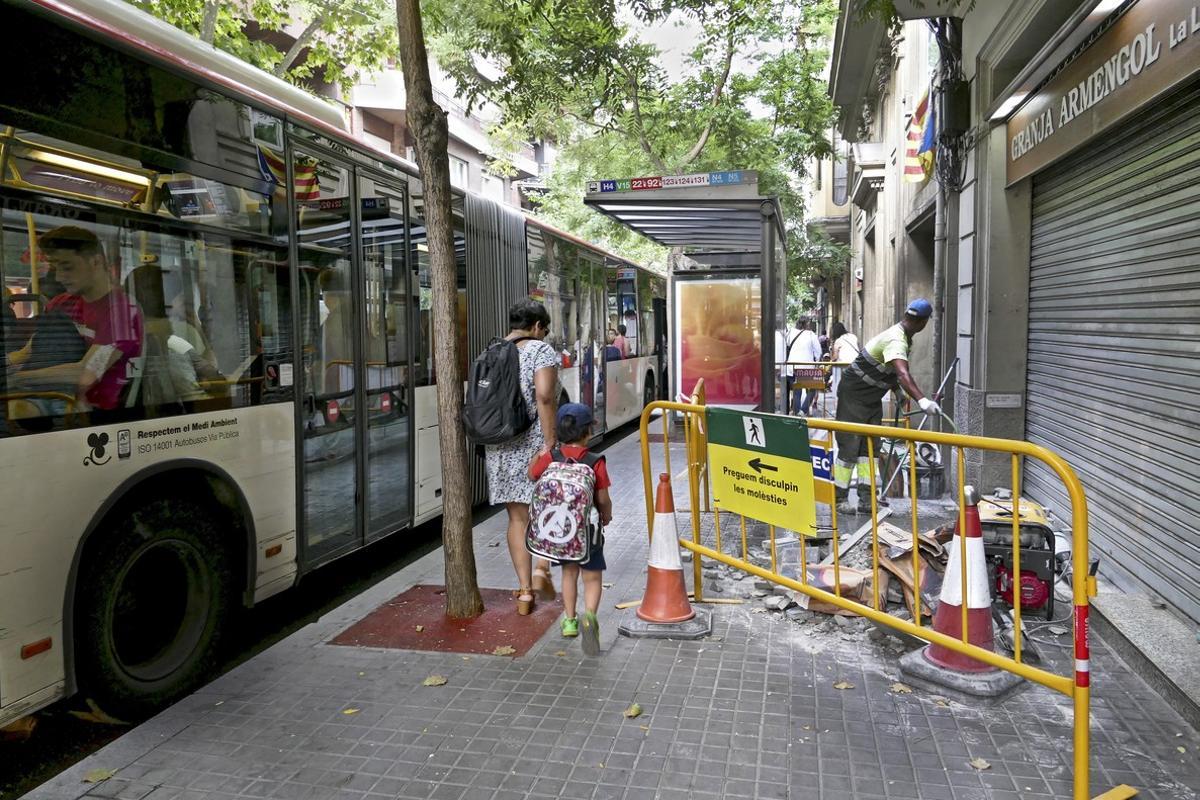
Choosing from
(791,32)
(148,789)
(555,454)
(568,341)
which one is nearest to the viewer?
(148,789)

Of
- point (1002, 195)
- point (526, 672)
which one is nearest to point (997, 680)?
point (526, 672)

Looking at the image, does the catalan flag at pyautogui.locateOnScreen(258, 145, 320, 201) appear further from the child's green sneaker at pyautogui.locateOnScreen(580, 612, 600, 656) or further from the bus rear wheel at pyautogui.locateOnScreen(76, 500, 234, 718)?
the child's green sneaker at pyautogui.locateOnScreen(580, 612, 600, 656)

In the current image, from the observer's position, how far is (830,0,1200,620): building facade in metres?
4.77

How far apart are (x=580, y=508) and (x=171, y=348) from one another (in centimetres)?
219

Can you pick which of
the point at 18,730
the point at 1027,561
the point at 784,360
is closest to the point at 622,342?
the point at 784,360

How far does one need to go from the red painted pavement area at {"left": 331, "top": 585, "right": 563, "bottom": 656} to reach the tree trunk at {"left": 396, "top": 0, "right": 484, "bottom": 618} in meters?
0.15

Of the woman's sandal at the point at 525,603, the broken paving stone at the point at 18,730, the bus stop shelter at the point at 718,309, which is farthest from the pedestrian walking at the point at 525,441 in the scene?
the bus stop shelter at the point at 718,309

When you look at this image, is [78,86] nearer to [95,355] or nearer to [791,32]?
[95,355]

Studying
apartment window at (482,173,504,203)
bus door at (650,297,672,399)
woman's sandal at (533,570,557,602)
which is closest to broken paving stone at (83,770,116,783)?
woman's sandal at (533,570,557,602)

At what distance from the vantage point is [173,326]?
4262 millimetres

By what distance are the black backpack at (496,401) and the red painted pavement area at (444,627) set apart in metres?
1.08

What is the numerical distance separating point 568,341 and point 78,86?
773 cm

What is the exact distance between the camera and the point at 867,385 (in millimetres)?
7871

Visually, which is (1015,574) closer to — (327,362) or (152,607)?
(152,607)
